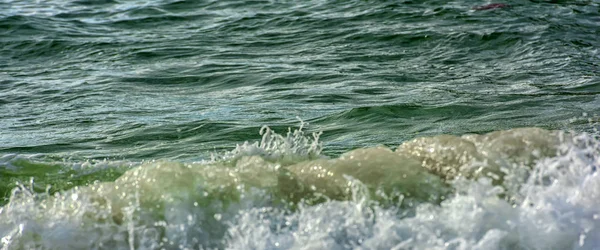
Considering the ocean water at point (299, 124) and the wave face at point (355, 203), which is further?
the ocean water at point (299, 124)

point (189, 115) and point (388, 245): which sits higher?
point (388, 245)

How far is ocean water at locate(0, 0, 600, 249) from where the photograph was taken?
422 centimetres

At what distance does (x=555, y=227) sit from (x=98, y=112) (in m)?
5.53

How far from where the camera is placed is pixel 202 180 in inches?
181

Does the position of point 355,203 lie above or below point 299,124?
above

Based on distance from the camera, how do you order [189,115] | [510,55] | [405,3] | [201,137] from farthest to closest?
[405,3] → [510,55] → [189,115] → [201,137]

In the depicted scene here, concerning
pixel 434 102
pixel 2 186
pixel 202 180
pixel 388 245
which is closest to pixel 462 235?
pixel 388 245

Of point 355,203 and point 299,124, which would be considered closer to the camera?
point 355,203

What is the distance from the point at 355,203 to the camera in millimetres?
4312

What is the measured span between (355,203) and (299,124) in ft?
11.5

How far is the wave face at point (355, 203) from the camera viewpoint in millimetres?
4066

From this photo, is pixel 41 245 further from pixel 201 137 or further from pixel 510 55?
pixel 510 55

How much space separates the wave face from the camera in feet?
13.3

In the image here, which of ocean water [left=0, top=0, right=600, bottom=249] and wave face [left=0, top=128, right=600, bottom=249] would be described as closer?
wave face [left=0, top=128, right=600, bottom=249]
